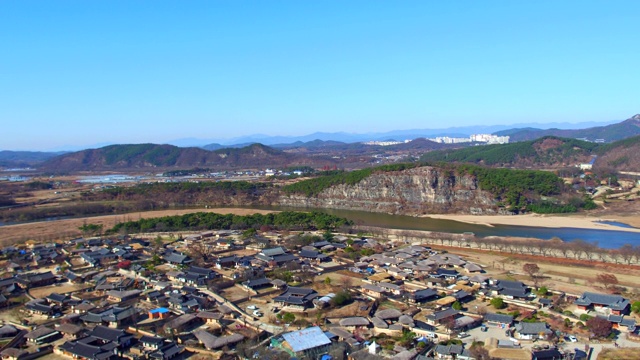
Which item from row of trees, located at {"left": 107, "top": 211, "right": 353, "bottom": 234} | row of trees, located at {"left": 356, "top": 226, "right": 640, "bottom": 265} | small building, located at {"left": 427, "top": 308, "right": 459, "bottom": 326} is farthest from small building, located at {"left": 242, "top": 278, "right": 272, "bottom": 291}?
row of trees, located at {"left": 107, "top": 211, "right": 353, "bottom": 234}

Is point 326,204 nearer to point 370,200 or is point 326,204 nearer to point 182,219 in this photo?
point 370,200

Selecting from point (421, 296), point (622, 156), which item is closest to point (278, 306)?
point (421, 296)

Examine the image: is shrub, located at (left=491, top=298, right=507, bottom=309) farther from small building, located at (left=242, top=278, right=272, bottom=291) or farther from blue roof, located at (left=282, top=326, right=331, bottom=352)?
small building, located at (left=242, top=278, right=272, bottom=291)

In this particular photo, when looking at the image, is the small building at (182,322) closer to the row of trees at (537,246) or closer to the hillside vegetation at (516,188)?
the row of trees at (537,246)

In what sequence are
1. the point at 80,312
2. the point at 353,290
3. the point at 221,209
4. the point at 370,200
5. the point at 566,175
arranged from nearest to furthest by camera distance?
1. the point at 80,312
2. the point at 353,290
3. the point at 221,209
4. the point at 370,200
5. the point at 566,175

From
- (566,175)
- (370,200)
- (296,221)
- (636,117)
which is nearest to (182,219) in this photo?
(296,221)

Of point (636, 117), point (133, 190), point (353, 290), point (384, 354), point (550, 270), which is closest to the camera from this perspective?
point (384, 354)
